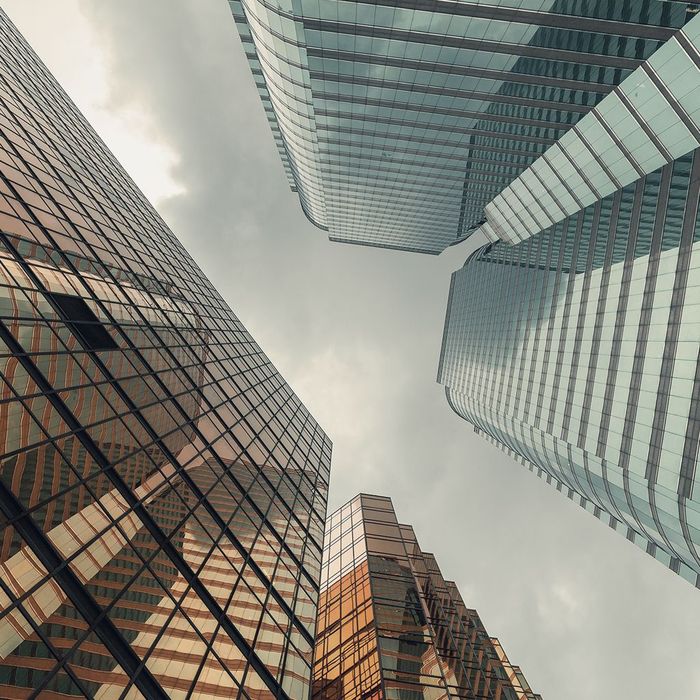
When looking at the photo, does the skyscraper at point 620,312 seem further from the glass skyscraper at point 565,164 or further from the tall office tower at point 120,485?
the tall office tower at point 120,485

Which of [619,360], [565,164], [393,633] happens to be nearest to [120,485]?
[393,633]

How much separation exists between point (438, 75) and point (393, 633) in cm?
5565

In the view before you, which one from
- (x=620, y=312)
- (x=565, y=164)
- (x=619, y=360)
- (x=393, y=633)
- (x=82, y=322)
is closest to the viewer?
(x=82, y=322)

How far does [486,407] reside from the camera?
96125 millimetres

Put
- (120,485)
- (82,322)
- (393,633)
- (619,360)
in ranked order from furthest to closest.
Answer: (619,360) → (393,633) → (82,322) → (120,485)

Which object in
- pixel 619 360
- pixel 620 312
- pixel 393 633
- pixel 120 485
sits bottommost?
pixel 120 485

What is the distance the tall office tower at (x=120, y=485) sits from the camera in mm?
9156

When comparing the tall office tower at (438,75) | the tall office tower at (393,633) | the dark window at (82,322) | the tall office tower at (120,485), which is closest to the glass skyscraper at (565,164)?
the tall office tower at (438,75)

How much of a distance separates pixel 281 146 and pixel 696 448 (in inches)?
3601

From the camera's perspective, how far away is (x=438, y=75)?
51.1 meters

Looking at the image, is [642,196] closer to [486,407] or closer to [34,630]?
[486,407]

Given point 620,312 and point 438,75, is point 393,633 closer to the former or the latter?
point 620,312

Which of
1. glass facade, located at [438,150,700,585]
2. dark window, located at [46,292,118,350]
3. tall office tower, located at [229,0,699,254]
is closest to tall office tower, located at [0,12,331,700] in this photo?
dark window, located at [46,292,118,350]

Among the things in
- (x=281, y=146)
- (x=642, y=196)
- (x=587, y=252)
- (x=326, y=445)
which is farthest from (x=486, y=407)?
(x=281, y=146)
